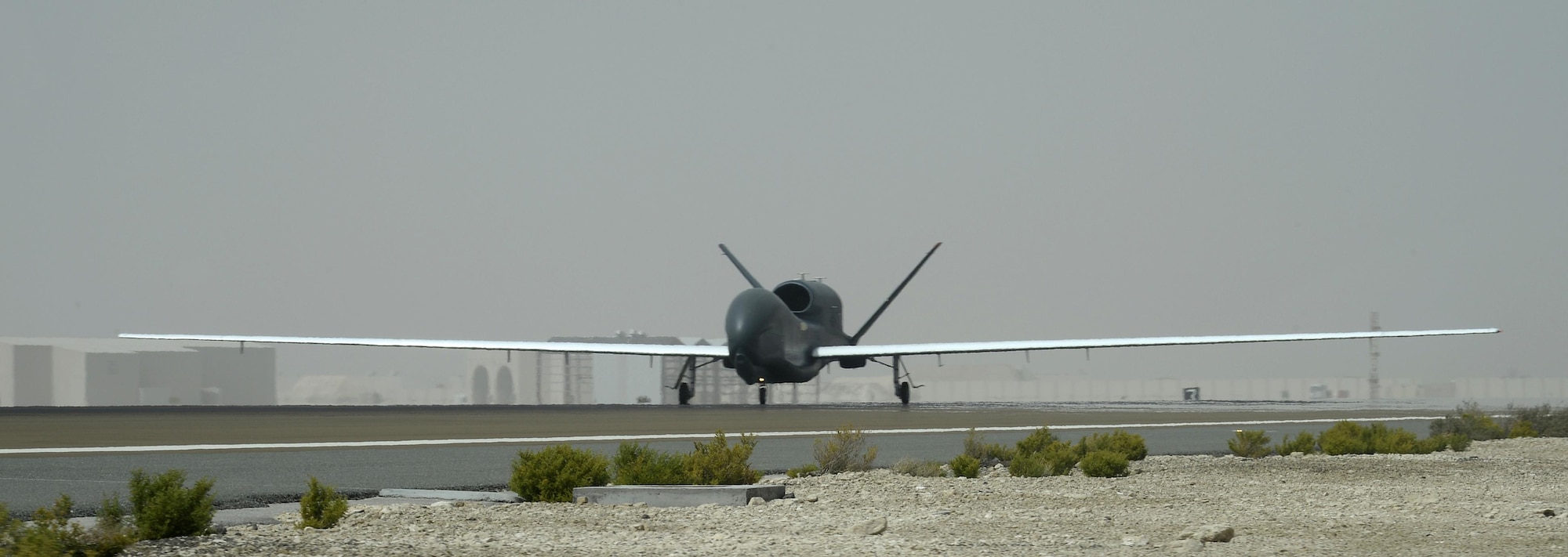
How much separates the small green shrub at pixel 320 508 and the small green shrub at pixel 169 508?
0.69 m

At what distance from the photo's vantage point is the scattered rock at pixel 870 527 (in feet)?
36.2

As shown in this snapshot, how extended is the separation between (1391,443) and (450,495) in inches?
557

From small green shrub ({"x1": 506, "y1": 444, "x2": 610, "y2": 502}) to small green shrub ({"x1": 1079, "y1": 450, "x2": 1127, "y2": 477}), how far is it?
17.8 feet

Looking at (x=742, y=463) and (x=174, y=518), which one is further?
(x=742, y=463)

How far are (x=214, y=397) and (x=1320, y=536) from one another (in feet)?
287

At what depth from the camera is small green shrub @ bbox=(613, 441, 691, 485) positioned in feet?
46.5

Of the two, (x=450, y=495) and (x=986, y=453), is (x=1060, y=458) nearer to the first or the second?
(x=986, y=453)

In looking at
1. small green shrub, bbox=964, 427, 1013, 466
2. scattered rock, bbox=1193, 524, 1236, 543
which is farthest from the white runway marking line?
scattered rock, bbox=1193, 524, 1236, 543

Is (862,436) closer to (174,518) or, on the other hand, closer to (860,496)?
(860,496)

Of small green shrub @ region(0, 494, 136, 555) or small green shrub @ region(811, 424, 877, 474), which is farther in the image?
small green shrub @ region(811, 424, 877, 474)

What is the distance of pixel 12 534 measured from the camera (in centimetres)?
881

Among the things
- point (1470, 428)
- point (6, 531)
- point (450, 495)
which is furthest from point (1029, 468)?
point (1470, 428)

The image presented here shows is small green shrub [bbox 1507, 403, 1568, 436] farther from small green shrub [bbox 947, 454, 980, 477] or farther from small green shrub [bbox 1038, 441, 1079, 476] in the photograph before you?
small green shrub [bbox 947, 454, 980, 477]

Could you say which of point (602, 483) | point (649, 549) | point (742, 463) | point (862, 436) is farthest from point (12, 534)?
point (862, 436)
